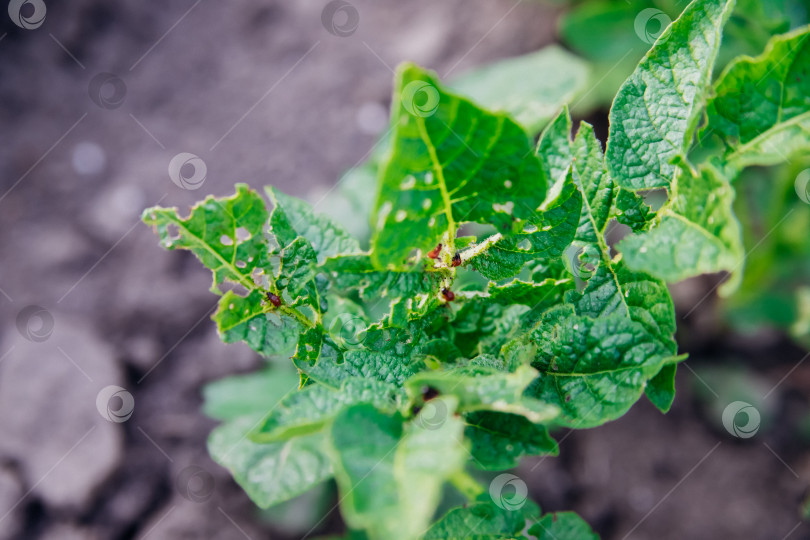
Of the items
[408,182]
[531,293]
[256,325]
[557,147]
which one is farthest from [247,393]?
[408,182]

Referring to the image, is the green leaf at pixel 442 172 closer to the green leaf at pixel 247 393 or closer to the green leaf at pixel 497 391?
the green leaf at pixel 497 391

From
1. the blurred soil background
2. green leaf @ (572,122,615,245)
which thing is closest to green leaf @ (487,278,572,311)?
green leaf @ (572,122,615,245)

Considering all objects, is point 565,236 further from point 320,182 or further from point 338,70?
point 338,70

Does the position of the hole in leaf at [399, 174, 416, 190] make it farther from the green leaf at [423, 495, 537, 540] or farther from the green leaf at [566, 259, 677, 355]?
the green leaf at [423, 495, 537, 540]

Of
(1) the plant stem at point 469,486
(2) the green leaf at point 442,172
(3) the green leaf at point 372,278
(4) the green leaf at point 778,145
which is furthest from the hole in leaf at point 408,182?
(1) the plant stem at point 469,486

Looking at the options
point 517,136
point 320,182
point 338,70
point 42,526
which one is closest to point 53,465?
point 42,526

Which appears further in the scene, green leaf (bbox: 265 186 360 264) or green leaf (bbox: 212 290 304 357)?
green leaf (bbox: 265 186 360 264)
